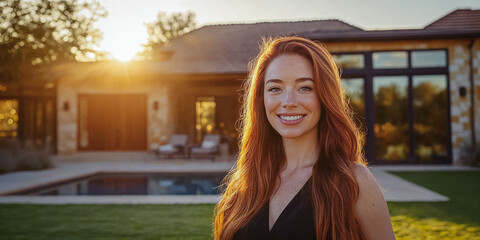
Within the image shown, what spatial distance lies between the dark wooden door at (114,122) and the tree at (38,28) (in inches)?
117

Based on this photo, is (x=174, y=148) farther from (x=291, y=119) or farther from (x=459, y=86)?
(x=291, y=119)

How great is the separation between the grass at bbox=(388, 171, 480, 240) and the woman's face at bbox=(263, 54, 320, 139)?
340cm

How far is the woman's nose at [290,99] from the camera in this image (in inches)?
55.9

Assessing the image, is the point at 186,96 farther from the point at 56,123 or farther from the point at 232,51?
the point at 56,123

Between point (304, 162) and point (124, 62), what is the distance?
17.3 m

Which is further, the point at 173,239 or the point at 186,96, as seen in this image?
the point at 186,96

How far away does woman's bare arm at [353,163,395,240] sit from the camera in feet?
4.10

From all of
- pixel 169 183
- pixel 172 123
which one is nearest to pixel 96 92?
pixel 172 123

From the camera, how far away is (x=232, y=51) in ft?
59.4

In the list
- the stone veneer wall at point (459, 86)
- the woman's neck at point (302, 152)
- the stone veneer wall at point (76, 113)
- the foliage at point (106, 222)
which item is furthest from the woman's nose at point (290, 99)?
the stone veneer wall at point (76, 113)

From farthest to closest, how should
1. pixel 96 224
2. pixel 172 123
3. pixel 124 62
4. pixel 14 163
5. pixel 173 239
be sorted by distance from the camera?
1. pixel 124 62
2. pixel 172 123
3. pixel 14 163
4. pixel 96 224
5. pixel 173 239

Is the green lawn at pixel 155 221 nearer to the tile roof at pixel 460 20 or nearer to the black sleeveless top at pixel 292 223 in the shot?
the black sleeveless top at pixel 292 223

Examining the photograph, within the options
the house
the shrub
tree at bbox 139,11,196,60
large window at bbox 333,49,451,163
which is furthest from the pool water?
tree at bbox 139,11,196,60

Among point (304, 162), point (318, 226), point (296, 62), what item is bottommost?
point (318, 226)
